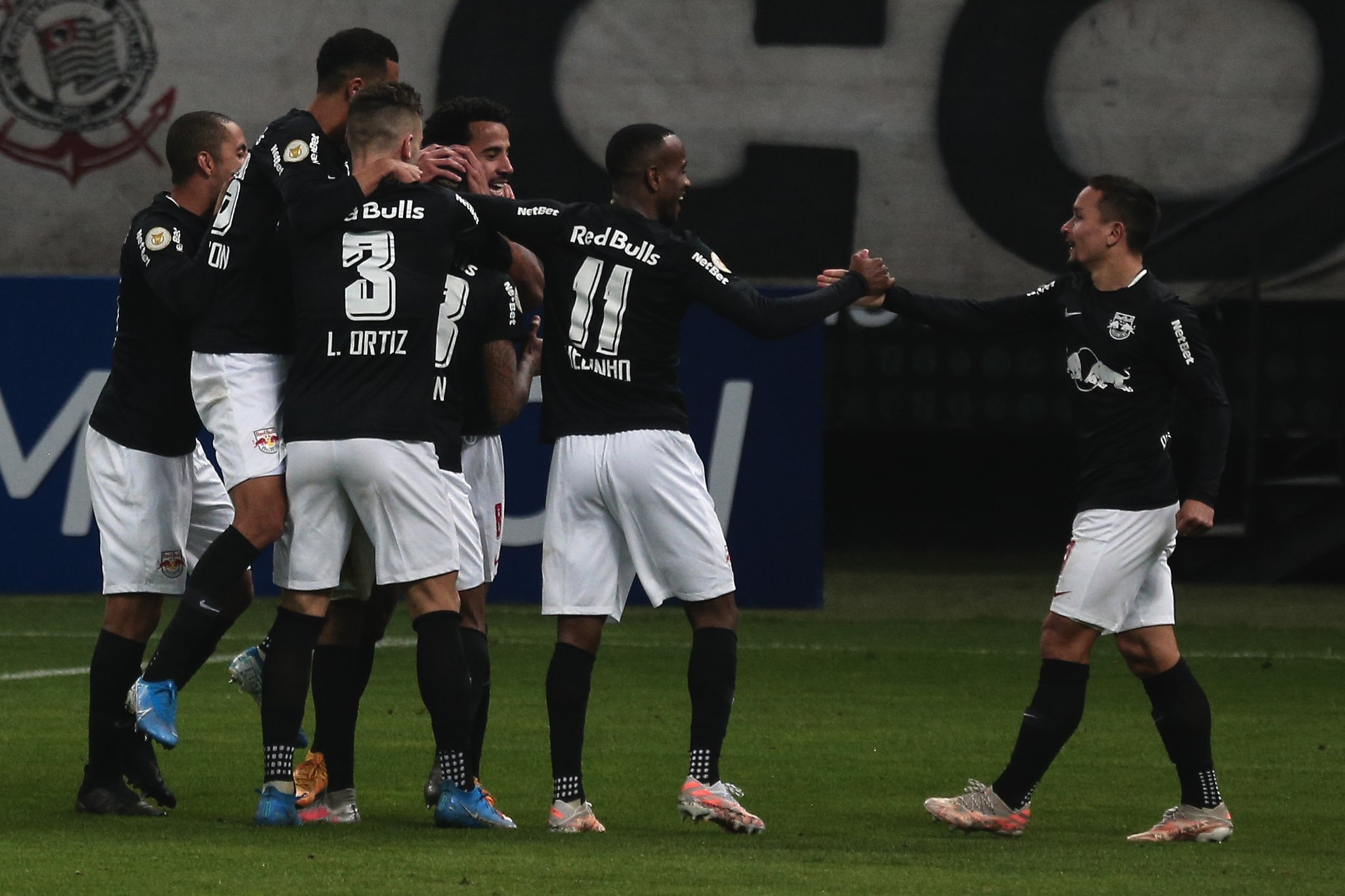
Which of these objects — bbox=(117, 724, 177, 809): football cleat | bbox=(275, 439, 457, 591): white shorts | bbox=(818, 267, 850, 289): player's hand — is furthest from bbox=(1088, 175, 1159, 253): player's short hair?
bbox=(117, 724, 177, 809): football cleat

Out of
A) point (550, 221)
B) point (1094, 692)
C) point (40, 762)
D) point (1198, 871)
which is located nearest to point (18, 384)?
Result: point (40, 762)

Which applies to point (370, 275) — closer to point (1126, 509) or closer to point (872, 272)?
point (872, 272)

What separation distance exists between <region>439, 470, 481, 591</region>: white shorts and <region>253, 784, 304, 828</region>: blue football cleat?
77 centimetres

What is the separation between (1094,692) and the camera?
935cm

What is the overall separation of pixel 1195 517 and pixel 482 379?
2094 mm

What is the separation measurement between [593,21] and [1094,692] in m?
11.7

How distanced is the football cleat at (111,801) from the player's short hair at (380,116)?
77.4 inches

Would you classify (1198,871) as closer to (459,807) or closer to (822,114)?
(459,807)

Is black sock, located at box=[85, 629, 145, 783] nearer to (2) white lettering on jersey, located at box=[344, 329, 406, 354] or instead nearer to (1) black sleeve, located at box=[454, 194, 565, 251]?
Answer: (2) white lettering on jersey, located at box=[344, 329, 406, 354]

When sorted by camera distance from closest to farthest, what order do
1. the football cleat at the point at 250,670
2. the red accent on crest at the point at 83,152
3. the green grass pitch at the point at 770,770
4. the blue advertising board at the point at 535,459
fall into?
the green grass pitch at the point at 770,770 → the football cleat at the point at 250,670 → the blue advertising board at the point at 535,459 → the red accent on crest at the point at 83,152

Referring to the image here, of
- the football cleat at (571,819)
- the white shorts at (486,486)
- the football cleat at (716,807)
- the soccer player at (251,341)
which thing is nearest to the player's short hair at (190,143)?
the soccer player at (251,341)

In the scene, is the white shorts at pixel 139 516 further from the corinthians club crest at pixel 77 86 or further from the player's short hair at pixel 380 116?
the corinthians club crest at pixel 77 86

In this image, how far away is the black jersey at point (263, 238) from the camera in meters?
5.74

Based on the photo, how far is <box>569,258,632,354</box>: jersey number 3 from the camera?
5.73 metres
